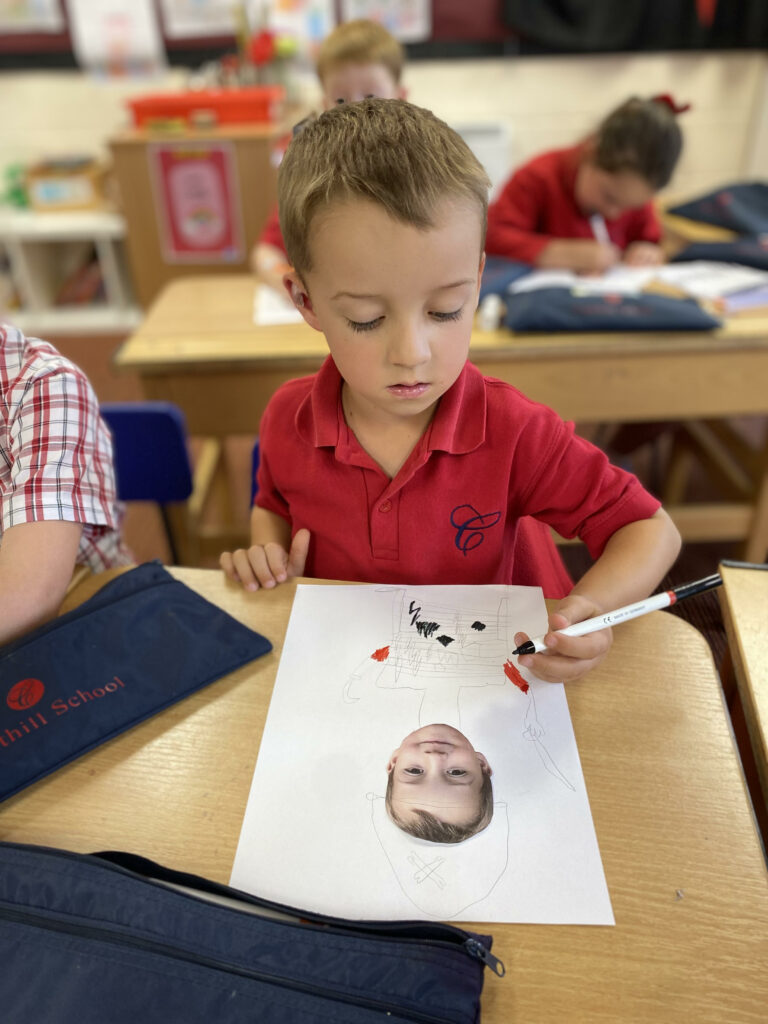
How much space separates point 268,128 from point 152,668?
8.87 ft

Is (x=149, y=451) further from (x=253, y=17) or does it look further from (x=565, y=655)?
(x=253, y=17)

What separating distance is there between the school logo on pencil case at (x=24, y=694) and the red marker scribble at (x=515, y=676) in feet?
1.41

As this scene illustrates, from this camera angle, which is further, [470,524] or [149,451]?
[149,451]

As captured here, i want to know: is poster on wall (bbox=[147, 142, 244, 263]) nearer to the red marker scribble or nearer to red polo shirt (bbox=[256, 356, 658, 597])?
red polo shirt (bbox=[256, 356, 658, 597])

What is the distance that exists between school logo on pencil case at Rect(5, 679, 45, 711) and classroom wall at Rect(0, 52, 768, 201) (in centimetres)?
328

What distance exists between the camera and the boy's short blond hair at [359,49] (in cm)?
167

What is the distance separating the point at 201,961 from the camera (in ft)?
1.49

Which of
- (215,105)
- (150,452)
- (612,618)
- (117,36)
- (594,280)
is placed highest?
(117,36)

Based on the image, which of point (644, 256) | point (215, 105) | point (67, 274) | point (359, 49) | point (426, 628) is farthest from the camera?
point (67, 274)

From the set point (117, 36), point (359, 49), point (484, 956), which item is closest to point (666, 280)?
point (359, 49)

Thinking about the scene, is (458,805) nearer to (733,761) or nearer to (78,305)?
(733,761)

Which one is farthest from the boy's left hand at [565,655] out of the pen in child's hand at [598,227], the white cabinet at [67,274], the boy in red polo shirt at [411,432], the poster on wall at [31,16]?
the poster on wall at [31,16]

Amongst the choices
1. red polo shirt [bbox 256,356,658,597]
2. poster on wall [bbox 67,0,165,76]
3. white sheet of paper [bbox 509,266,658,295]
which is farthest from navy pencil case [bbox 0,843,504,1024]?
poster on wall [bbox 67,0,165,76]

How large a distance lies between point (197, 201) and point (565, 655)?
112 inches
